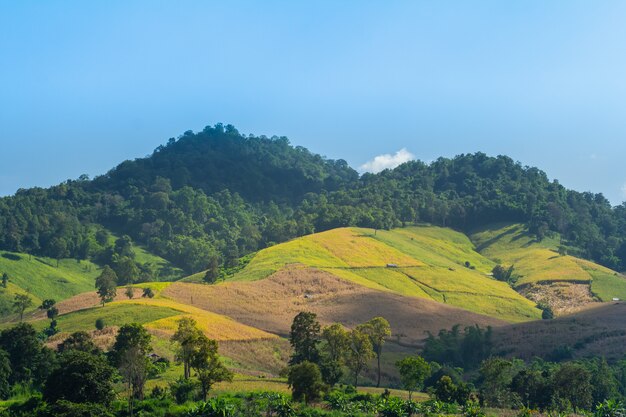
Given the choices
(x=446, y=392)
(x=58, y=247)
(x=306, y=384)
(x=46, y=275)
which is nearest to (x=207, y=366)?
(x=306, y=384)

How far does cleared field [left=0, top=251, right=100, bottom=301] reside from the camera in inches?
5591

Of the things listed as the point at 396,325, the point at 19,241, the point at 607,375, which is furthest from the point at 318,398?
the point at 19,241

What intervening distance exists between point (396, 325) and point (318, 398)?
4859 centimetres

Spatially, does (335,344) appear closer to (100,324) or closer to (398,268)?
(100,324)

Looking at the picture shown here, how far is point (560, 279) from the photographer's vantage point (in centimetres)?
15212

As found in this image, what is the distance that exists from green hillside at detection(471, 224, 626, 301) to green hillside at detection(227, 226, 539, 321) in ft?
29.8

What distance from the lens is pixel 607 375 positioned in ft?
236

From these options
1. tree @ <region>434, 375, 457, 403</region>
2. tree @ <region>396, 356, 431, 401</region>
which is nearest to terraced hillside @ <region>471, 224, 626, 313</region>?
tree @ <region>434, 375, 457, 403</region>

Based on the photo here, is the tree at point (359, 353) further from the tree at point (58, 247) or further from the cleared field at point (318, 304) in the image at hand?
the tree at point (58, 247)

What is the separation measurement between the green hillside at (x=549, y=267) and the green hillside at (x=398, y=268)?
29.8 ft

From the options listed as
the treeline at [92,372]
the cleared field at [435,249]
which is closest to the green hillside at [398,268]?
the cleared field at [435,249]

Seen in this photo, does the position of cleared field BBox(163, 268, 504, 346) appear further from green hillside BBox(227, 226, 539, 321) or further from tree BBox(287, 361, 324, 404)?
tree BBox(287, 361, 324, 404)

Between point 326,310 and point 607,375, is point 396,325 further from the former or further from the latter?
point 607,375

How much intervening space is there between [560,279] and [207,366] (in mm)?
108828
